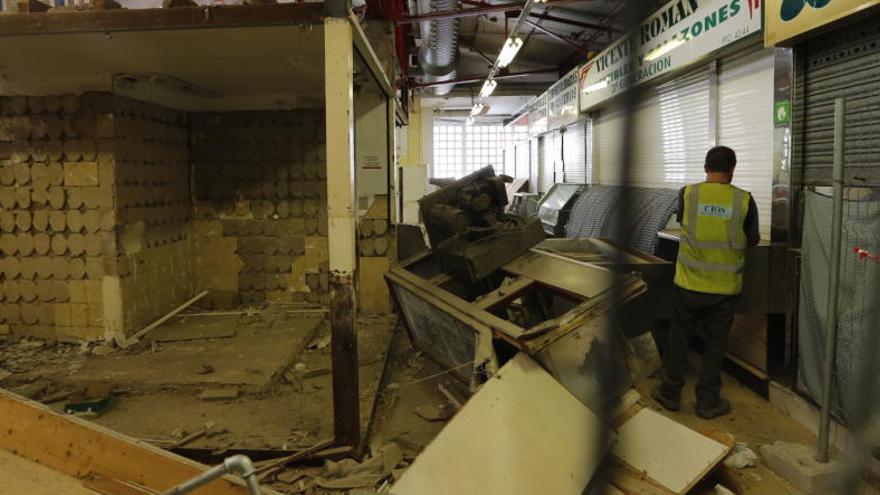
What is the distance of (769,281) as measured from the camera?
3615 millimetres

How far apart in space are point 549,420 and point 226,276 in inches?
182

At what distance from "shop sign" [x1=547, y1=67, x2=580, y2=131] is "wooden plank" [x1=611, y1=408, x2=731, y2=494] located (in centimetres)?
569

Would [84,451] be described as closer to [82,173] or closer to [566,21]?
[82,173]

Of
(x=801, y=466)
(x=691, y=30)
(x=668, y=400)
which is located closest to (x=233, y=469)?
(x=801, y=466)

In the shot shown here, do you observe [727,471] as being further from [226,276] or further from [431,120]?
[431,120]

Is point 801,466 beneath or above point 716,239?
beneath

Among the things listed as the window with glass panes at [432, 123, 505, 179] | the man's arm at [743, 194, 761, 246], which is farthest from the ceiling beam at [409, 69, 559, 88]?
the man's arm at [743, 194, 761, 246]

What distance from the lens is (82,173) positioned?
15.6 feet

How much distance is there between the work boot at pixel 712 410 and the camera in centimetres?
358

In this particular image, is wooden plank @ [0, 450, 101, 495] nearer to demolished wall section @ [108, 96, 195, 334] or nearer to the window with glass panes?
demolished wall section @ [108, 96, 195, 334]

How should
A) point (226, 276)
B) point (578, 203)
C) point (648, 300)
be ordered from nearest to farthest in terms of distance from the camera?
point (648, 300)
point (226, 276)
point (578, 203)

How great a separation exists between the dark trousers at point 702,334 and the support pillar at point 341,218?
206 cm

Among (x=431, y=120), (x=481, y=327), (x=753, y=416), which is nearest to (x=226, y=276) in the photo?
(x=481, y=327)

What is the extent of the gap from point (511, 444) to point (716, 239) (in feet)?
6.05
